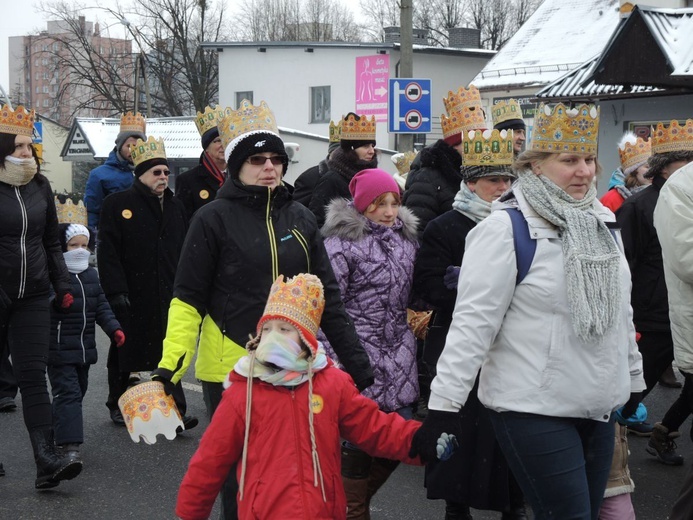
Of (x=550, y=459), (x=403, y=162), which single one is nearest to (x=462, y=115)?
(x=550, y=459)

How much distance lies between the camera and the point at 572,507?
3545mm

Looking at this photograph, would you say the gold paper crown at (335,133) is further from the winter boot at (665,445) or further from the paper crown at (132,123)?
the winter boot at (665,445)

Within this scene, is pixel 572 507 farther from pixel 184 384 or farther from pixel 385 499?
pixel 184 384

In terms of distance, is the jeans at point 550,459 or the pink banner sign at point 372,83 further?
the pink banner sign at point 372,83

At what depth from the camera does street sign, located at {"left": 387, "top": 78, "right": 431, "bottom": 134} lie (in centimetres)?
1497

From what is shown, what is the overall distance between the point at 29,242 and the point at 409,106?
9.59 meters

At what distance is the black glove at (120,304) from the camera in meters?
7.38

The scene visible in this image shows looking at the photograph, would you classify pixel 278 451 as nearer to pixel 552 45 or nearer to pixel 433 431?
pixel 433 431

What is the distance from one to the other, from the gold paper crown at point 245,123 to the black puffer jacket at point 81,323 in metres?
2.36

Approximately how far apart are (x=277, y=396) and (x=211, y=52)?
175ft

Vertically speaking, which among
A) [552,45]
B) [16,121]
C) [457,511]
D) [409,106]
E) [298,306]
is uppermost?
[552,45]

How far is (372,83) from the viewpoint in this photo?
123 feet

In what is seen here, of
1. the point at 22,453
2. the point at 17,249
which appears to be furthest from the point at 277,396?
the point at 22,453

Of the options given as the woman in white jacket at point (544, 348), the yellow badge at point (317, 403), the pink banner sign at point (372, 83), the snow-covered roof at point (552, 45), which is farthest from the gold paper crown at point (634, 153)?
the pink banner sign at point (372, 83)
